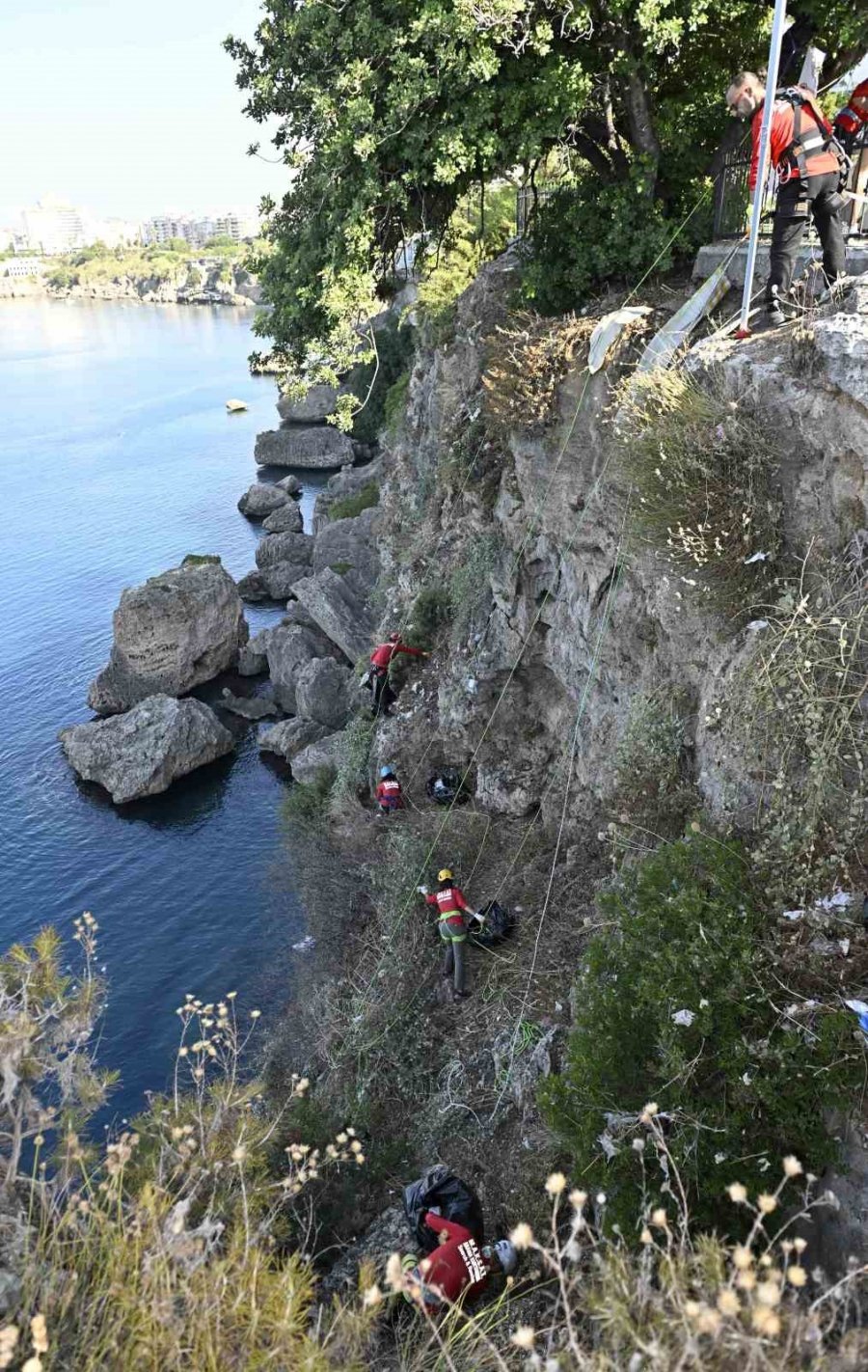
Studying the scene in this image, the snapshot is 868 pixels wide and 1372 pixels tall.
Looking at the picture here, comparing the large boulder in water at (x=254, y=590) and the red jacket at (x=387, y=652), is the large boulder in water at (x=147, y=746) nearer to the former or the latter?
the red jacket at (x=387, y=652)

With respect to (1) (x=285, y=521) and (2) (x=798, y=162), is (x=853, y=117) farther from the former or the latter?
(1) (x=285, y=521)

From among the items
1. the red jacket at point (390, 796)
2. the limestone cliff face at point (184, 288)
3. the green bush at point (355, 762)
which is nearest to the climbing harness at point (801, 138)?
the red jacket at point (390, 796)

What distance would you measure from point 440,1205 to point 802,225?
10344 millimetres

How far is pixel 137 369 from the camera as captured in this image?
276ft

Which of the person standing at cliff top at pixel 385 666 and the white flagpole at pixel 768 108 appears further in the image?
the person standing at cliff top at pixel 385 666

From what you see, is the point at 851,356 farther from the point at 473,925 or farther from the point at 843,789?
the point at 473,925

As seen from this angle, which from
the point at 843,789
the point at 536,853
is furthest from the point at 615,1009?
the point at 536,853

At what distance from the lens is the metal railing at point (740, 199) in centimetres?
1120

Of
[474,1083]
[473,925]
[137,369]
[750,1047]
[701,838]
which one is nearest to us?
[750,1047]

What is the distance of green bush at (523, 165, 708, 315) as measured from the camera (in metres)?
12.5

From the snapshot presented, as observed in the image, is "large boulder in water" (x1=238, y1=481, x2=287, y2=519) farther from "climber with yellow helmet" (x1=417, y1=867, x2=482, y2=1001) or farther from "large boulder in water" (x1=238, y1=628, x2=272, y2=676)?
"climber with yellow helmet" (x1=417, y1=867, x2=482, y2=1001)

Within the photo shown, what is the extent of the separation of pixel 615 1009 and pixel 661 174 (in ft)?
39.5

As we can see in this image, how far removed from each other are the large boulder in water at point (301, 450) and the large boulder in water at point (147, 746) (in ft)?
103

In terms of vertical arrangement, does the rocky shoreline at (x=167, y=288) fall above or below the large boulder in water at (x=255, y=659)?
above
